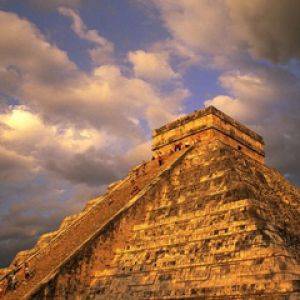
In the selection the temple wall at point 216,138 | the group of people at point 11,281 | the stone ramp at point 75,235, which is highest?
the temple wall at point 216,138

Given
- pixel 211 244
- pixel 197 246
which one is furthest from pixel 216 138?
pixel 211 244

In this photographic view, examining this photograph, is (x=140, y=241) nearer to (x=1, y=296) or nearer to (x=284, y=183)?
(x=1, y=296)

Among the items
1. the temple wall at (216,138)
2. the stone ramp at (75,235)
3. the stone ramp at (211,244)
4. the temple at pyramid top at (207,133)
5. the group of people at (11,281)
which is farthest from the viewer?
the temple at pyramid top at (207,133)

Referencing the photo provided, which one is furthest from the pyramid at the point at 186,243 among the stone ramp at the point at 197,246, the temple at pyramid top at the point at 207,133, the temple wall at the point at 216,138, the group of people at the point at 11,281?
the temple at pyramid top at the point at 207,133

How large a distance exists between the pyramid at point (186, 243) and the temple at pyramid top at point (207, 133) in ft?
6.12

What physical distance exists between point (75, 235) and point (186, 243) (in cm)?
483

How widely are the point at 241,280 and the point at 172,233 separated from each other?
3.22 metres

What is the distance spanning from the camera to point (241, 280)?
10.2m

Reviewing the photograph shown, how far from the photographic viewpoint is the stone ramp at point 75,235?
12.9m

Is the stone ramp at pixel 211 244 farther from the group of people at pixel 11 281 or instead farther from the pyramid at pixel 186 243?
the group of people at pixel 11 281

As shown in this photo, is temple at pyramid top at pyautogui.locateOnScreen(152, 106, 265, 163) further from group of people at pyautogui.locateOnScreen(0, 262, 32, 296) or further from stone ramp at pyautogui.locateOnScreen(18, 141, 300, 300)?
group of people at pyautogui.locateOnScreen(0, 262, 32, 296)

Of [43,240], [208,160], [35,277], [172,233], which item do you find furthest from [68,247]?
[43,240]

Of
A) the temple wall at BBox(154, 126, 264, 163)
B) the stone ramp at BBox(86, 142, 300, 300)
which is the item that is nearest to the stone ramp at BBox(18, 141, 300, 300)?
the stone ramp at BBox(86, 142, 300, 300)

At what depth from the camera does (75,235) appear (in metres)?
15.1
